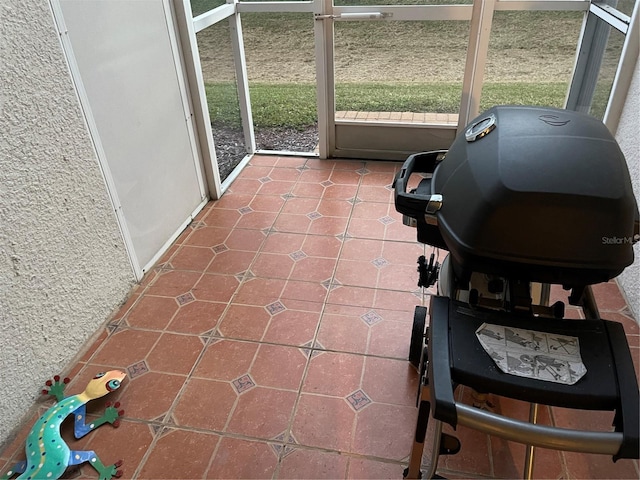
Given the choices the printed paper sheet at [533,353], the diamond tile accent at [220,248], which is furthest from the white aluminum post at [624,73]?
the diamond tile accent at [220,248]

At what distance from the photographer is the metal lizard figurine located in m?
1.53

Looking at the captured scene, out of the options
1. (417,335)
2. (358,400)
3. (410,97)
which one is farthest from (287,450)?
(410,97)

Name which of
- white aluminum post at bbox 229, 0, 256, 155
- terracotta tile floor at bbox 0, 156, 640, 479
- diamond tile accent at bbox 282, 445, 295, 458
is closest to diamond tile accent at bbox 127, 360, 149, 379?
terracotta tile floor at bbox 0, 156, 640, 479

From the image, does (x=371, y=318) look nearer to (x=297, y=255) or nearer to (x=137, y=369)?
(x=297, y=255)

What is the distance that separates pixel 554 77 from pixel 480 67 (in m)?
0.53

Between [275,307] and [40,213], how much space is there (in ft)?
3.40

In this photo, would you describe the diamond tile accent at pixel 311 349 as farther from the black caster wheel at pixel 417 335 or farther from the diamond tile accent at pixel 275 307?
the black caster wheel at pixel 417 335

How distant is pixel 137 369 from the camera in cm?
194

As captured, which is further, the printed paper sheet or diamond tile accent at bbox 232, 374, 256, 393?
diamond tile accent at bbox 232, 374, 256, 393

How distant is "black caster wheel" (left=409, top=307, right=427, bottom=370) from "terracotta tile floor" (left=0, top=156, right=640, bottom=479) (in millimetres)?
79

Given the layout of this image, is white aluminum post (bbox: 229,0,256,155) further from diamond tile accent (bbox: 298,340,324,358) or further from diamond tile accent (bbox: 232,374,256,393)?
diamond tile accent (bbox: 232,374,256,393)

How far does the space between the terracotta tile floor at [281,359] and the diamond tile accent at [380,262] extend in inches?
0.6

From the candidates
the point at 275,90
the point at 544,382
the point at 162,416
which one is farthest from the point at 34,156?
the point at 275,90

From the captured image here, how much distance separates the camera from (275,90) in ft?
14.6
